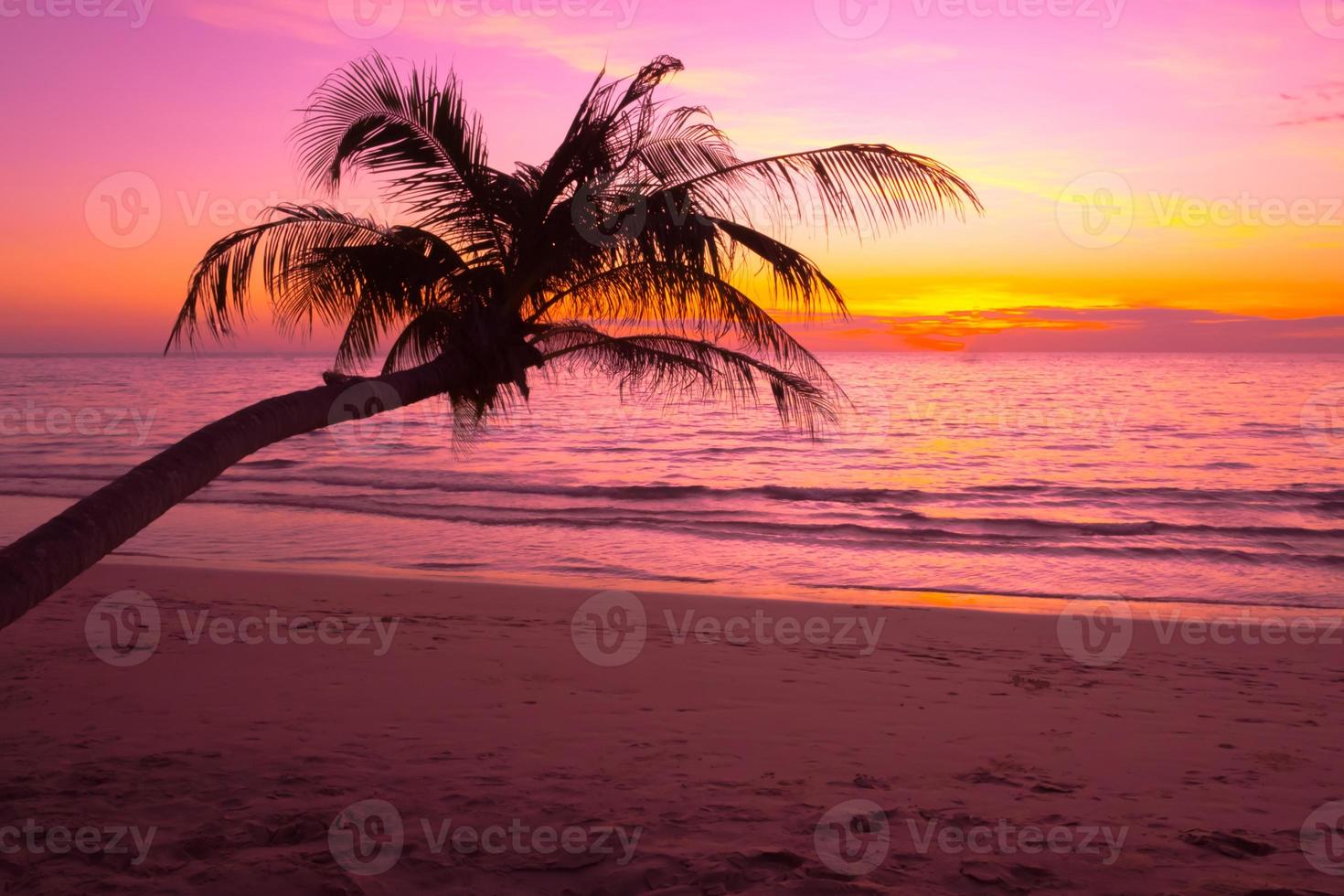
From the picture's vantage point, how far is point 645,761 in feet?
18.2

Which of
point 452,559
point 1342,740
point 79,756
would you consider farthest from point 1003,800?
point 452,559

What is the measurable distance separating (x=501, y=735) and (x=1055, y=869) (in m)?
3.29

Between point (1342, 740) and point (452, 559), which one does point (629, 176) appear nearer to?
point (1342, 740)
